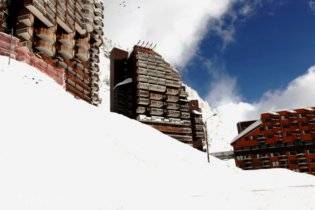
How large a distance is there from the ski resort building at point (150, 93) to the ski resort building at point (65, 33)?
9552 mm

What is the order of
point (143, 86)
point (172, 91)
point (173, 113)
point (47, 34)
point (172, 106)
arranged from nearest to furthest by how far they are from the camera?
point (47, 34) < point (143, 86) < point (173, 113) < point (172, 106) < point (172, 91)

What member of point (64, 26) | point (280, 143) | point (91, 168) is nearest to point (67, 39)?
point (64, 26)

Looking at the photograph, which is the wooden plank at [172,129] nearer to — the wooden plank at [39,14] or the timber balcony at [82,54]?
the timber balcony at [82,54]

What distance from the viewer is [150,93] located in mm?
76375

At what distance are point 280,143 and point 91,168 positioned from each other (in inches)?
3264

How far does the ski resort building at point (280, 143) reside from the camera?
9181cm

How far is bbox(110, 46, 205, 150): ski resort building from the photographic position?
7438cm

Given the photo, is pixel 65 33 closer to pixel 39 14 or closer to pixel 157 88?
pixel 39 14

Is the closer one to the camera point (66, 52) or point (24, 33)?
point (24, 33)

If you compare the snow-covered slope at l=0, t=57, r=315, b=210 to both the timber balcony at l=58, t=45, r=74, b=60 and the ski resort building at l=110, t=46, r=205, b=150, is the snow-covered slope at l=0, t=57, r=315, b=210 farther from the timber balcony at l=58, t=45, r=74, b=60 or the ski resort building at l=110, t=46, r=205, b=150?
the ski resort building at l=110, t=46, r=205, b=150

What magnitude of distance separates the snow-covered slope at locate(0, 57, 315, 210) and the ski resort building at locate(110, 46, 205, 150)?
4435 cm

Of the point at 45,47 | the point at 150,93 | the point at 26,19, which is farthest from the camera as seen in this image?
the point at 150,93

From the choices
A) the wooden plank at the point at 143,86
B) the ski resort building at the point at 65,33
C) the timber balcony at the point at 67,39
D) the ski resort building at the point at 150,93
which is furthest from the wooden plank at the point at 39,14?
the ski resort building at the point at 150,93

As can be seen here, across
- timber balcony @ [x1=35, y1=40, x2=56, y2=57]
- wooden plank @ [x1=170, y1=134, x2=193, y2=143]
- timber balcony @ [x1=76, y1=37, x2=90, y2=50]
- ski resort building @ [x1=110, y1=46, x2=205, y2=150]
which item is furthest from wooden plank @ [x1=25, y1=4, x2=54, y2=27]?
wooden plank @ [x1=170, y1=134, x2=193, y2=143]
